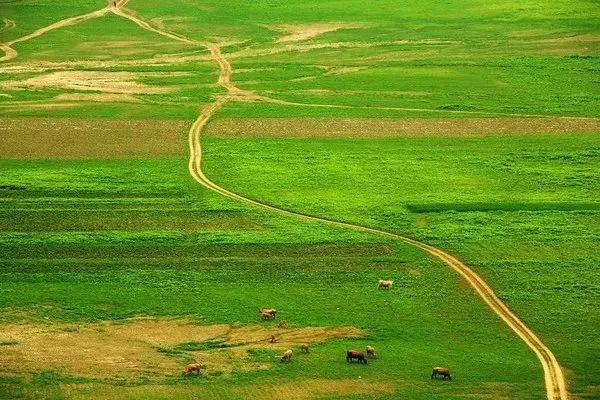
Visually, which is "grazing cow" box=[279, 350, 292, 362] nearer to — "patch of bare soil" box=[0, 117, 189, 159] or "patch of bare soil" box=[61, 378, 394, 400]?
"patch of bare soil" box=[61, 378, 394, 400]

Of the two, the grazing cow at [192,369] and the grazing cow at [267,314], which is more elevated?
the grazing cow at [267,314]

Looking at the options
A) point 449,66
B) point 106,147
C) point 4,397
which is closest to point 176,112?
point 106,147

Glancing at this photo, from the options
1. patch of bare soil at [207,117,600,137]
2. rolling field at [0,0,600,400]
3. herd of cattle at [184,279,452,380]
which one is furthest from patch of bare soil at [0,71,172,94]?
herd of cattle at [184,279,452,380]

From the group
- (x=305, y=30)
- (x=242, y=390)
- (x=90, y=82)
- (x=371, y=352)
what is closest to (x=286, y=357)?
(x=242, y=390)

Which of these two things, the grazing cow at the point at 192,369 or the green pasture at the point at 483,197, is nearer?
the grazing cow at the point at 192,369

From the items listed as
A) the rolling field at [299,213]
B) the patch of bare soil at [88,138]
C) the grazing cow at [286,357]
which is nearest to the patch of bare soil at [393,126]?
the rolling field at [299,213]

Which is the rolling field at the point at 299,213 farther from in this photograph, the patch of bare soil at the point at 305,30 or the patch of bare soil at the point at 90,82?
the patch of bare soil at the point at 305,30

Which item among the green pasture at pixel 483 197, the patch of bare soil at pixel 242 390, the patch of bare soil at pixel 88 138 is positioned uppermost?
the patch of bare soil at pixel 88 138
